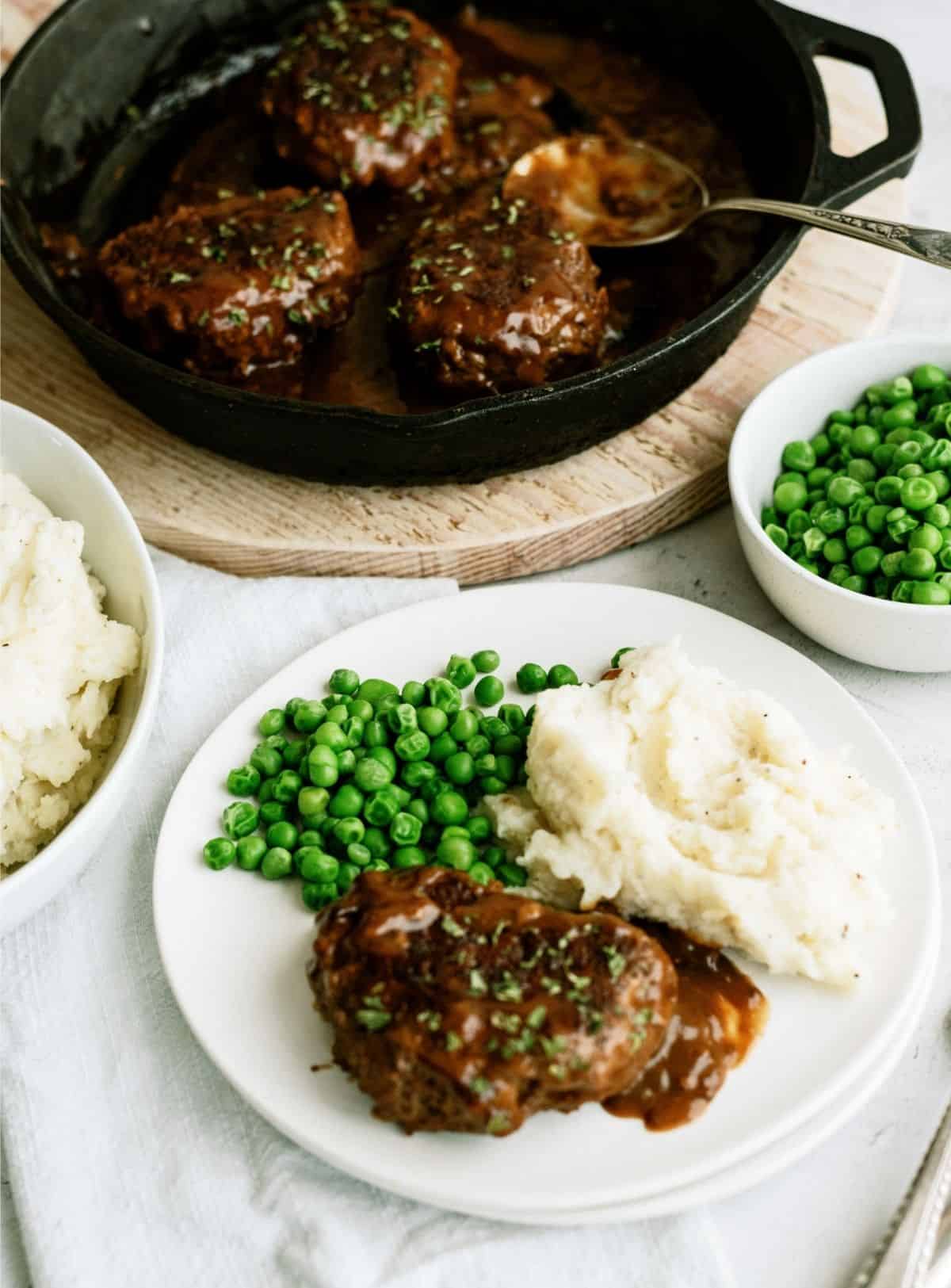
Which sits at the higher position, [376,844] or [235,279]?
[235,279]

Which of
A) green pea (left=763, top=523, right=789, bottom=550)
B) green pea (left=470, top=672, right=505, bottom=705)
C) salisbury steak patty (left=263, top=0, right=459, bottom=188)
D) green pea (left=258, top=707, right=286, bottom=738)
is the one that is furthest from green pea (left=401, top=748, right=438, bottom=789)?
salisbury steak patty (left=263, top=0, right=459, bottom=188)

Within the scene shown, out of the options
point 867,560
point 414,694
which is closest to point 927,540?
point 867,560

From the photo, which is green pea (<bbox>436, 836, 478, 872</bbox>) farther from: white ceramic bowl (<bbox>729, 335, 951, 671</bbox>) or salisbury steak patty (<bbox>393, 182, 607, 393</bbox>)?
salisbury steak patty (<bbox>393, 182, 607, 393</bbox>)

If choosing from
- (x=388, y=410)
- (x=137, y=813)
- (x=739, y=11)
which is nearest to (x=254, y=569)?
(x=388, y=410)

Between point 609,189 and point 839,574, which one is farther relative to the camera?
point 609,189

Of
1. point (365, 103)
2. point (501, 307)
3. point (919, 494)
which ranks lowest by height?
point (919, 494)

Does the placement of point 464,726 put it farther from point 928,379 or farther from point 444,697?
point 928,379

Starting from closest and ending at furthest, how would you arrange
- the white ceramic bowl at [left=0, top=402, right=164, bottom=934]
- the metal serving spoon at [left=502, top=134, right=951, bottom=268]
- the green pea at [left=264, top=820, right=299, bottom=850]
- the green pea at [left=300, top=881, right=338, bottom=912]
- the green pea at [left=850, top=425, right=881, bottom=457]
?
the white ceramic bowl at [left=0, top=402, right=164, bottom=934] < the green pea at [left=300, top=881, right=338, bottom=912] < the green pea at [left=264, top=820, right=299, bottom=850] < the green pea at [left=850, top=425, right=881, bottom=457] < the metal serving spoon at [left=502, top=134, right=951, bottom=268]
